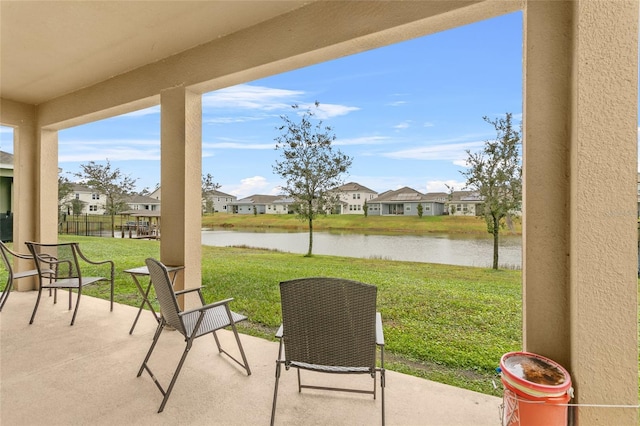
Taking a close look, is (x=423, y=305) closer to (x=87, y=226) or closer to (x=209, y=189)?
(x=209, y=189)

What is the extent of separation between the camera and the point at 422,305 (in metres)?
4.79

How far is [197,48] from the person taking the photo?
3.40 m

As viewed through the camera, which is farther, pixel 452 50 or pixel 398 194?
pixel 398 194

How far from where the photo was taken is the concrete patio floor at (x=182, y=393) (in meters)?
2.02

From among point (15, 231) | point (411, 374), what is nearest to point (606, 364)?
point (411, 374)

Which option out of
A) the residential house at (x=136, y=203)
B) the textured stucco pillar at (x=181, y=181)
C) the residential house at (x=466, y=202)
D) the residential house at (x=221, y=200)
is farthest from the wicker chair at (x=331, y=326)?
the residential house at (x=136, y=203)

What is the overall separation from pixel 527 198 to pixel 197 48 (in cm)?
345

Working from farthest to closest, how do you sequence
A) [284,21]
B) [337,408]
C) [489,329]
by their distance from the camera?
[489,329]
[284,21]
[337,408]

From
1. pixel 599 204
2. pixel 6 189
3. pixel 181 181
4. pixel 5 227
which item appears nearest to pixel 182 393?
pixel 181 181

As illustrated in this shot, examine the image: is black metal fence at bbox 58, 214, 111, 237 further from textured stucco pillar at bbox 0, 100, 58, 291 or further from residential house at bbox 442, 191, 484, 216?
residential house at bbox 442, 191, 484, 216

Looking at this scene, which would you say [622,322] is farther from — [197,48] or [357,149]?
[357,149]

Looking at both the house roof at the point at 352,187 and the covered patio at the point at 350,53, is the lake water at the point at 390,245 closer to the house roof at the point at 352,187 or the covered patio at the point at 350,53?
the house roof at the point at 352,187

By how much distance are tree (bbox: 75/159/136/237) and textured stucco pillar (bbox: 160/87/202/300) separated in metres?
13.6

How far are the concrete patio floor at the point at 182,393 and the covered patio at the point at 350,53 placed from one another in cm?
2
